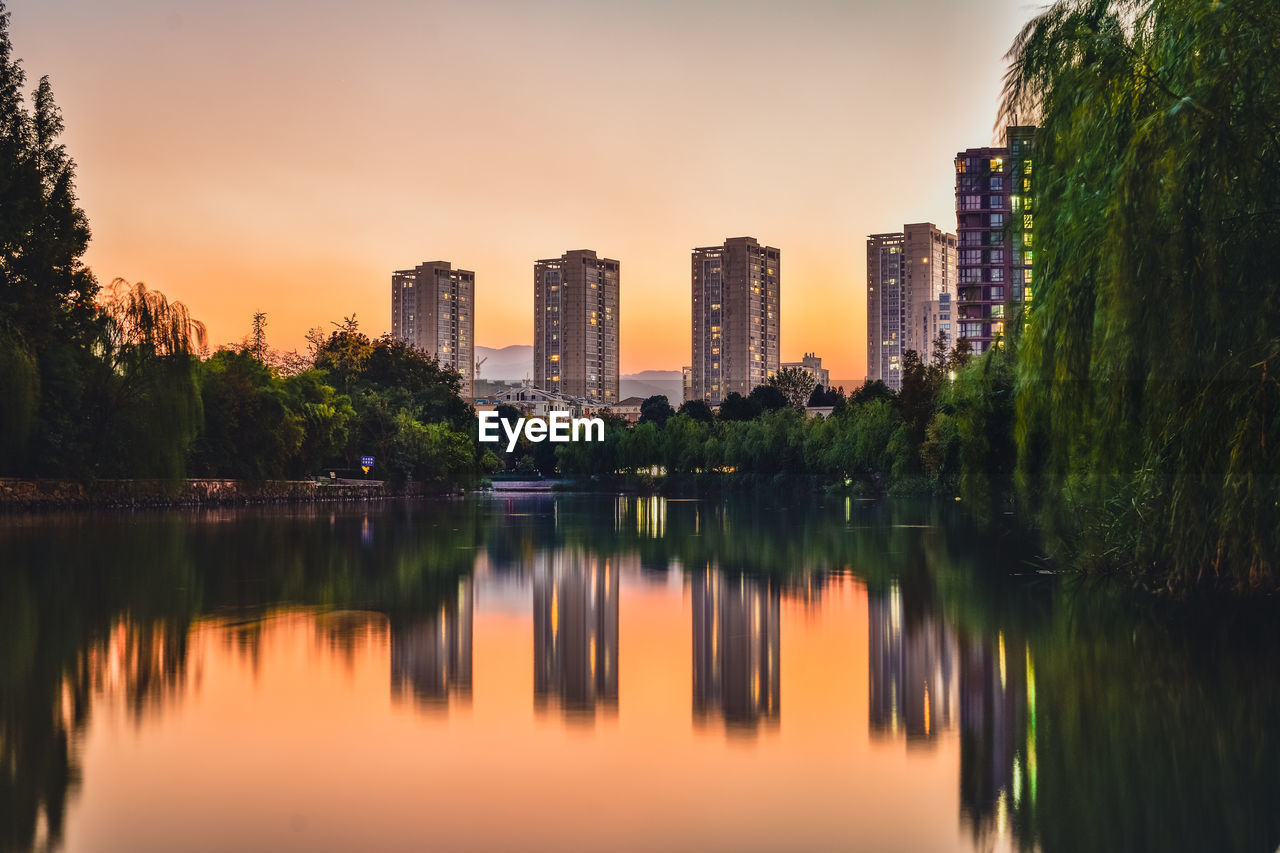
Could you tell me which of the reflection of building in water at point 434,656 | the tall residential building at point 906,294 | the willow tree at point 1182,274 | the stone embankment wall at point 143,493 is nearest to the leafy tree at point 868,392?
the stone embankment wall at point 143,493

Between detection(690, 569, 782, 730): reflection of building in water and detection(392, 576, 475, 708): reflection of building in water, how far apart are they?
1904mm

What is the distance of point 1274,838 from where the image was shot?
211 inches

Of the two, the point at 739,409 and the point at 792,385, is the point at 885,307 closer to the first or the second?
the point at 792,385

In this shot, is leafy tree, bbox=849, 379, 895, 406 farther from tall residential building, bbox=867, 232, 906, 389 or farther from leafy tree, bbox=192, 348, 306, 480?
tall residential building, bbox=867, 232, 906, 389

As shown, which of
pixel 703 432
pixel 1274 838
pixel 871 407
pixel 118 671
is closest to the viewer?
pixel 1274 838

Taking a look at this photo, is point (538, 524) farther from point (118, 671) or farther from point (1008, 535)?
point (118, 671)

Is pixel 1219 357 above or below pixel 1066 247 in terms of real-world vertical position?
below

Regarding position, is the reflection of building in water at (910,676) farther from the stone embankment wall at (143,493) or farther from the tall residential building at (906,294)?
the tall residential building at (906,294)

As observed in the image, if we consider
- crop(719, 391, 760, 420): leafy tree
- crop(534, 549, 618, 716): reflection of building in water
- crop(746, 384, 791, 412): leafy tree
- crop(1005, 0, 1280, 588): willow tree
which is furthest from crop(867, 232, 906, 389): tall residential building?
crop(1005, 0, 1280, 588): willow tree

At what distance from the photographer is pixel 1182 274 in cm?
1106

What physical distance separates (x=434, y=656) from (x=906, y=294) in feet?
577

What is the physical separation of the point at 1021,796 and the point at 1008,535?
943 inches

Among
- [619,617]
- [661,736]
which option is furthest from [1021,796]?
[619,617]

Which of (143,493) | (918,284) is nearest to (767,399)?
(143,493)
